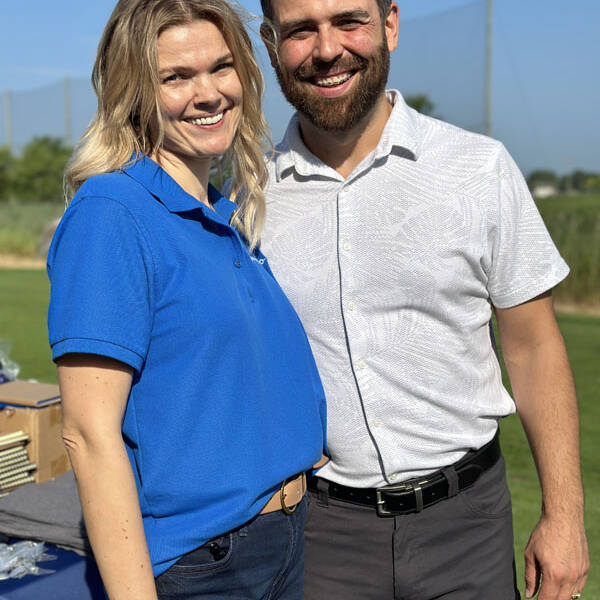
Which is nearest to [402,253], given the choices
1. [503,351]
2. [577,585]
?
[503,351]

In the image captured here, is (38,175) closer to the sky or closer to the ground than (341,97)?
closer to the ground

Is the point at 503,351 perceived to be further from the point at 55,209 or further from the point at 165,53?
the point at 55,209

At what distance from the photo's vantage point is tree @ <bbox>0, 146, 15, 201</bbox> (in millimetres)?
29047

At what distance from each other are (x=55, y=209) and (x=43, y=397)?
66.3 feet

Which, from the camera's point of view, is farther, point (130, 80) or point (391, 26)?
point (391, 26)

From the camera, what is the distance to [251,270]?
1.49m

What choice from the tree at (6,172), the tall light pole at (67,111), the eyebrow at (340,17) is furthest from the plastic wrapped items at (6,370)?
the tall light pole at (67,111)

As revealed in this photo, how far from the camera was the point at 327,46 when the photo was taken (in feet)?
5.68

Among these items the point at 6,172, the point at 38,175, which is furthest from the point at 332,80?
the point at 6,172

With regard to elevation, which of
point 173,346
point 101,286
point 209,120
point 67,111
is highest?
point 209,120

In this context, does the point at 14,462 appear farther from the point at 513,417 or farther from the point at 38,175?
the point at 38,175

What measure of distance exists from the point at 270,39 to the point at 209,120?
45 centimetres

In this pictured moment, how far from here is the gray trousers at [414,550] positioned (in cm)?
177

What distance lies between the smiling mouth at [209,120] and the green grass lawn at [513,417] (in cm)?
235
